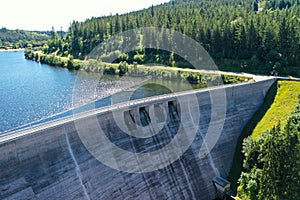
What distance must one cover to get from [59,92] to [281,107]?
45916mm

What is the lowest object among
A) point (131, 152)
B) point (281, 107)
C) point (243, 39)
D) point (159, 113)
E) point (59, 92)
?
point (59, 92)

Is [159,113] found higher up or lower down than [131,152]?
higher up

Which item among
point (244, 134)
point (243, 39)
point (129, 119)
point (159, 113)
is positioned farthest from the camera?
point (243, 39)

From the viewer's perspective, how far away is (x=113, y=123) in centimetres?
2858

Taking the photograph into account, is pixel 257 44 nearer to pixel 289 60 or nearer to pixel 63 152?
pixel 289 60

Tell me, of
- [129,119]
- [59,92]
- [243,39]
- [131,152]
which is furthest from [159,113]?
[243,39]

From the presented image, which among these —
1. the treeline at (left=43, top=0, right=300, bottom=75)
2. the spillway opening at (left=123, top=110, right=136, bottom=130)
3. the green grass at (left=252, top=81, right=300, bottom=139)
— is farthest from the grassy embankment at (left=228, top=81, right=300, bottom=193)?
the treeline at (left=43, top=0, right=300, bottom=75)

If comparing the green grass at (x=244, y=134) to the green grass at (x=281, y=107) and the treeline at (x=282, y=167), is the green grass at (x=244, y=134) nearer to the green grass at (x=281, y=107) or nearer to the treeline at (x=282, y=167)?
the green grass at (x=281, y=107)

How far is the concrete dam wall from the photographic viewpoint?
22.6 m

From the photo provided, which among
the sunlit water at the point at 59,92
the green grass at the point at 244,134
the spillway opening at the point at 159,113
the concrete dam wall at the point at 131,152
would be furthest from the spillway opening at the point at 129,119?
the sunlit water at the point at 59,92

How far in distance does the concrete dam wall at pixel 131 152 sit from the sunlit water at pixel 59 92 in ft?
68.9

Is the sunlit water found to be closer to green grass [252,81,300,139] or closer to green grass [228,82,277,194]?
green grass [228,82,277,194]

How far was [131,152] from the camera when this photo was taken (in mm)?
28609

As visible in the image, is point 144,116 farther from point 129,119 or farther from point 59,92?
point 59,92
